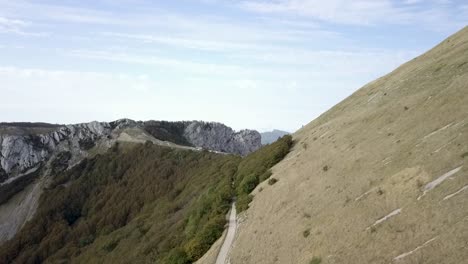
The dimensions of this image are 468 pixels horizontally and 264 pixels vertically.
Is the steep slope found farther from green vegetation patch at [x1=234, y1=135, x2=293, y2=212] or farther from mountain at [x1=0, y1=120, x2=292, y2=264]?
mountain at [x1=0, y1=120, x2=292, y2=264]

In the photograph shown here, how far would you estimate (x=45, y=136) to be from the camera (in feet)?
631

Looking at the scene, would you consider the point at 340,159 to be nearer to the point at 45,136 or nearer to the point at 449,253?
the point at 449,253

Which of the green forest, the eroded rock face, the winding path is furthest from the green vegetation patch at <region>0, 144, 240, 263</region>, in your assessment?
the eroded rock face

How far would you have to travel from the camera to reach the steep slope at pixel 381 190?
24.5 m

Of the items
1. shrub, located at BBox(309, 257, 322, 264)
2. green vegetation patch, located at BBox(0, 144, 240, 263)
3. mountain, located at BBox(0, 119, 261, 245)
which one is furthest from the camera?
mountain, located at BBox(0, 119, 261, 245)

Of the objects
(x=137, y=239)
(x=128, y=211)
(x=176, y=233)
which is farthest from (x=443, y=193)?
(x=128, y=211)

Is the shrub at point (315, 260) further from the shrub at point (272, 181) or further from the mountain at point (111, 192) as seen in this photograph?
the mountain at point (111, 192)

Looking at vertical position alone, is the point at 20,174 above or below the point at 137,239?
above

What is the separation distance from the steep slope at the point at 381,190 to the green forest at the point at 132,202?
9.13 m

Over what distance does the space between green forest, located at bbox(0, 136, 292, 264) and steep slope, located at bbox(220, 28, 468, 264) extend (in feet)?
30.0

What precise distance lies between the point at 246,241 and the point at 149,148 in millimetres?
117279

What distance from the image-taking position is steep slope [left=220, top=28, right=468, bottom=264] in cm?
2452

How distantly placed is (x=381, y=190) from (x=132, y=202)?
107832 mm

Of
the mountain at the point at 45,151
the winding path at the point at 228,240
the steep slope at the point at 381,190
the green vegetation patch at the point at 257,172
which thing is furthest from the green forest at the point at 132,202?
the steep slope at the point at 381,190
